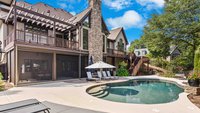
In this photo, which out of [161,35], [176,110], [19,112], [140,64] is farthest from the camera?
[140,64]

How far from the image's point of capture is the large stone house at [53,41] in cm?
1400

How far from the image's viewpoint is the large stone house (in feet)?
45.9

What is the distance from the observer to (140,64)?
24141 mm

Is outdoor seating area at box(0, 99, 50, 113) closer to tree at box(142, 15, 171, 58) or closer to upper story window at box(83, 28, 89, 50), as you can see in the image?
upper story window at box(83, 28, 89, 50)

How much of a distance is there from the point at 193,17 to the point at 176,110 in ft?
55.9

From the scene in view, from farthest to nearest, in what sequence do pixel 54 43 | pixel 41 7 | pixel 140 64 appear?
pixel 140 64 → pixel 41 7 → pixel 54 43

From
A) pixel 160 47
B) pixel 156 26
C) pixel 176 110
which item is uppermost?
pixel 156 26

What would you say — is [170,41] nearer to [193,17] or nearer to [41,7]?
[193,17]

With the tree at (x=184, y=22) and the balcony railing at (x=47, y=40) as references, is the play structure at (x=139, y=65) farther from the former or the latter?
the balcony railing at (x=47, y=40)

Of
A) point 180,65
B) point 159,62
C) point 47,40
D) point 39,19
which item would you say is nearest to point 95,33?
point 47,40

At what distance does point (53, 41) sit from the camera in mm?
14656

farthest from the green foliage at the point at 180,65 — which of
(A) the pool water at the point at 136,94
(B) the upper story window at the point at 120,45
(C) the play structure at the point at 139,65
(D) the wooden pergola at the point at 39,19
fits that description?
(D) the wooden pergola at the point at 39,19

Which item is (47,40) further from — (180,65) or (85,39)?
(180,65)

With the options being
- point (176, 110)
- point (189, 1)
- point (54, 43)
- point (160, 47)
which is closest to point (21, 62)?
point (54, 43)
